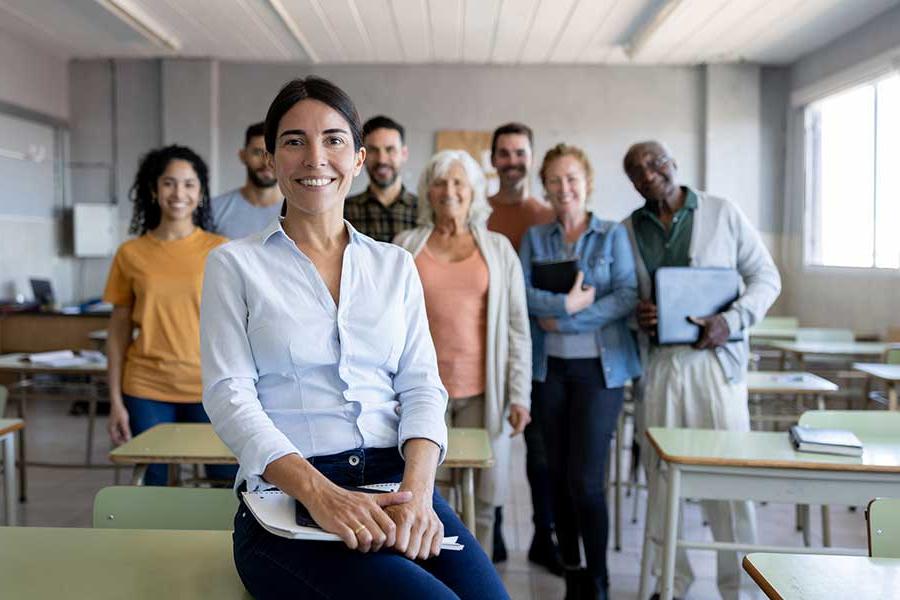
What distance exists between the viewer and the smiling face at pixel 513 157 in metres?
3.64

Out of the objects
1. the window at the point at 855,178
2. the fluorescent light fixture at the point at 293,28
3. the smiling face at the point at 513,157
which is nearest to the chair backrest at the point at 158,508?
the smiling face at the point at 513,157

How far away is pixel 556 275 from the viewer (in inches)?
119

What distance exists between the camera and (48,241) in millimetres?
7891

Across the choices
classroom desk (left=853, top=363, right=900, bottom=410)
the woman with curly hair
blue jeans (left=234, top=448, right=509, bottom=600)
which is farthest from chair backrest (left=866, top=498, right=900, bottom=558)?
classroom desk (left=853, top=363, right=900, bottom=410)

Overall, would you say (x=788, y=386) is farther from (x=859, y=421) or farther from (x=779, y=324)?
(x=779, y=324)

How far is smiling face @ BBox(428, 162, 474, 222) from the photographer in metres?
2.93

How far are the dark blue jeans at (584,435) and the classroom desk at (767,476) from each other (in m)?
0.44

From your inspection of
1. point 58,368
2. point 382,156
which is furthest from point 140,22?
point 382,156

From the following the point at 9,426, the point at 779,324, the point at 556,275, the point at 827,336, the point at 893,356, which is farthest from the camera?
the point at 779,324

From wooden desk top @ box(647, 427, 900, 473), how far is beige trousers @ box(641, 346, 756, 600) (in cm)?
34

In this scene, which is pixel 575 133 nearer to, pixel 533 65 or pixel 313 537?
pixel 533 65

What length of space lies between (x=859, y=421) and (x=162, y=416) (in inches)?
93.4

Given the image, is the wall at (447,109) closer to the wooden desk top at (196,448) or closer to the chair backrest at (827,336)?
the chair backrest at (827,336)

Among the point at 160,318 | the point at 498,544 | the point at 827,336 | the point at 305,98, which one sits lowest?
the point at 498,544
